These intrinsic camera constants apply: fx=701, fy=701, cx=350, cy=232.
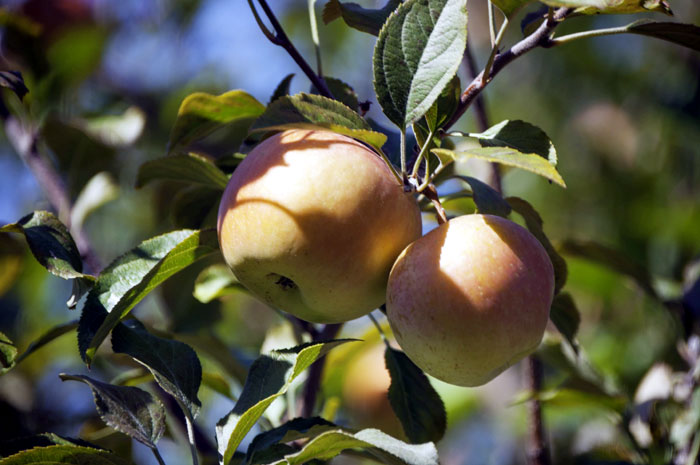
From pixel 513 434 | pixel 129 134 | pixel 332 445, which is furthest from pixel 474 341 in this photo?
pixel 513 434

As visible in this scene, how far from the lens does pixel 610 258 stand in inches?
46.9

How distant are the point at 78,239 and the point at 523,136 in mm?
831

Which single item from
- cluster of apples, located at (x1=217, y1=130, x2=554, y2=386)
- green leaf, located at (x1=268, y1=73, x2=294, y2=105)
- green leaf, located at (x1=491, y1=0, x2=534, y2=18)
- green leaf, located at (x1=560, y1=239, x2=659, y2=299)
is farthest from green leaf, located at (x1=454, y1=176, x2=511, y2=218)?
green leaf, located at (x1=560, y1=239, x2=659, y2=299)

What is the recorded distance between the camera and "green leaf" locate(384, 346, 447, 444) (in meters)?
0.85

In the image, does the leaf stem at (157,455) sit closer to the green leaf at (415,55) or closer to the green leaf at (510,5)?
the green leaf at (415,55)

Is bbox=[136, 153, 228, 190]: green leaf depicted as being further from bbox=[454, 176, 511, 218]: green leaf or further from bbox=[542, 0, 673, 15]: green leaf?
bbox=[542, 0, 673, 15]: green leaf

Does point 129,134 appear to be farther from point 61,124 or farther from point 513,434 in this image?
point 513,434

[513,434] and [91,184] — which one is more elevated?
[91,184]

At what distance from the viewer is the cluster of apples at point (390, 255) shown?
0.67 metres

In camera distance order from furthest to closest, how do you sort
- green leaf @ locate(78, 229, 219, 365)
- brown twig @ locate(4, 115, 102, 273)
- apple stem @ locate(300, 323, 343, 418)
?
brown twig @ locate(4, 115, 102, 273), apple stem @ locate(300, 323, 343, 418), green leaf @ locate(78, 229, 219, 365)

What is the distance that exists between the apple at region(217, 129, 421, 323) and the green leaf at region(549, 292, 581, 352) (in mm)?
280

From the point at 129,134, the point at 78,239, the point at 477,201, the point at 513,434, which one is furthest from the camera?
the point at 513,434

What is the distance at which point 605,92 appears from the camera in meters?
2.42

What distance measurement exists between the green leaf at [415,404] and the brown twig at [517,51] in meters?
0.32
